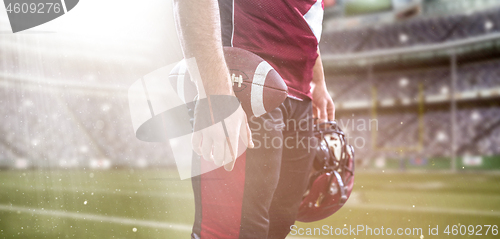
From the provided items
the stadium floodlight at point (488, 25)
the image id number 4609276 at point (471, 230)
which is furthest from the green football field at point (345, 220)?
the stadium floodlight at point (488, 25)

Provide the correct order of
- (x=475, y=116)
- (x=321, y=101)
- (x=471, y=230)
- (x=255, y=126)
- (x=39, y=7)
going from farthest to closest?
(x=475, y=116) < (x=471, y=230) < (x=39, y=7) < (x=321, y=101) < (x=255, y=126)

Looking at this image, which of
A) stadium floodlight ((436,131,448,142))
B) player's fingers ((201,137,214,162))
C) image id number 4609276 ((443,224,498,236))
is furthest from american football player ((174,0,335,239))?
stadium floodlight ((436,131,448,142))

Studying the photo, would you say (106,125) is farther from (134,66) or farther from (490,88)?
(490,88)

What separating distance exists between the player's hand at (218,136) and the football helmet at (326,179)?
0.34 meters

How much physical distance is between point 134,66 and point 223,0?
26.1 ft

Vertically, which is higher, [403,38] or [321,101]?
[321,101]

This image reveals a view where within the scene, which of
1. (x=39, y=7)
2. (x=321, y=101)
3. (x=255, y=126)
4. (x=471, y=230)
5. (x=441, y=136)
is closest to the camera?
(x=255, y=126)

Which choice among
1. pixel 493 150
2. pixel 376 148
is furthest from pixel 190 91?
pixel 493 150

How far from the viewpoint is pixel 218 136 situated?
46 centimetres

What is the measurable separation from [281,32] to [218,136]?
0.88 ft

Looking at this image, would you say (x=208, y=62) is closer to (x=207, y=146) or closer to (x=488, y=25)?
(x=207, y=146)

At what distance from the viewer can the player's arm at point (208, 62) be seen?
1.50 ft
